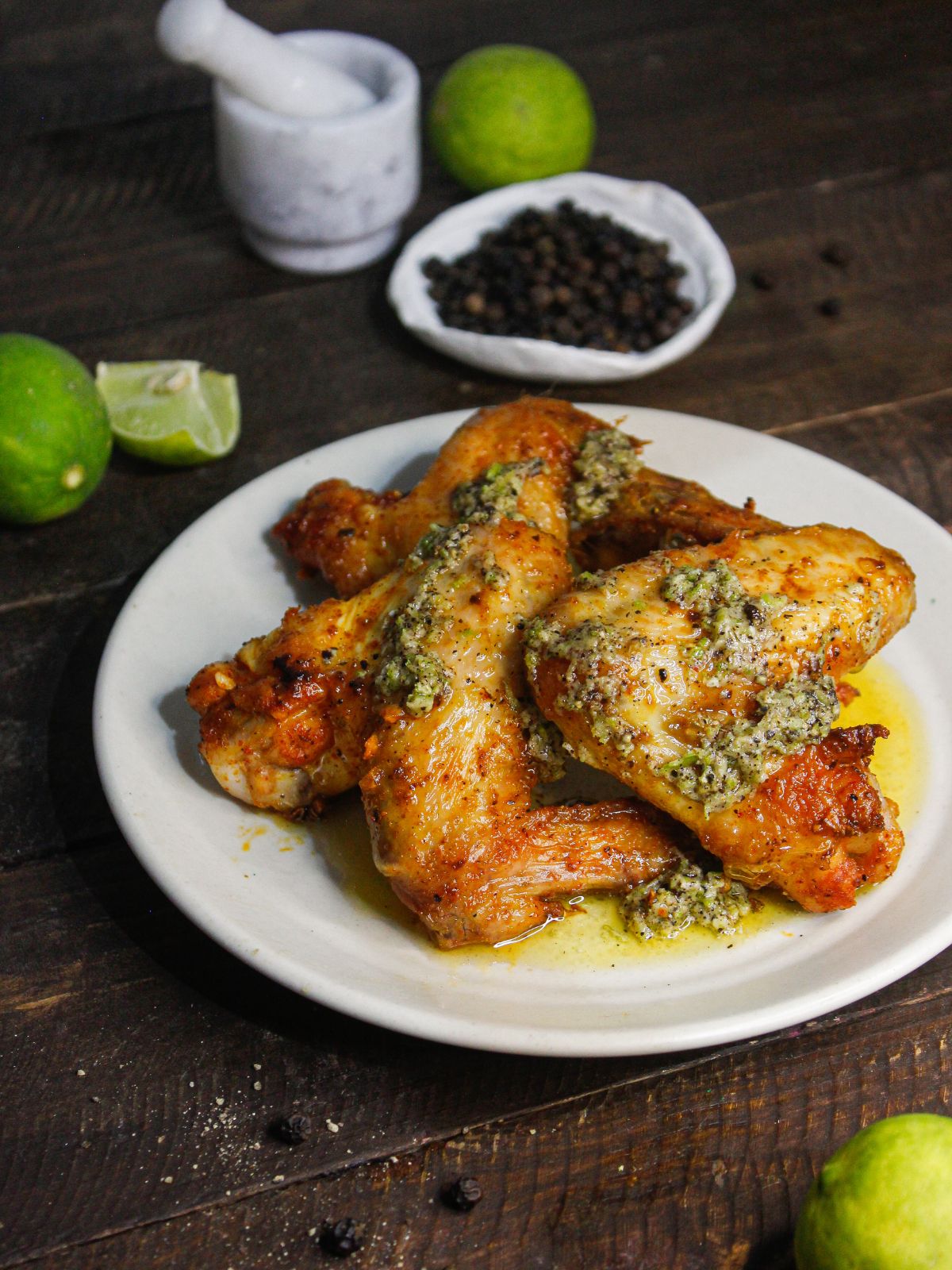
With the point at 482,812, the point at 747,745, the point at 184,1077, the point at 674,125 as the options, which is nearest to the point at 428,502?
the point at 482,812

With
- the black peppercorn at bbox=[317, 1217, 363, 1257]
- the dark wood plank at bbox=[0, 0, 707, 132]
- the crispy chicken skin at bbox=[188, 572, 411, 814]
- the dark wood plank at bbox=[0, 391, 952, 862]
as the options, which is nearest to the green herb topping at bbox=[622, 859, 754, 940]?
the crispy chicken skin at bbox=[188, 572, 411, 814]

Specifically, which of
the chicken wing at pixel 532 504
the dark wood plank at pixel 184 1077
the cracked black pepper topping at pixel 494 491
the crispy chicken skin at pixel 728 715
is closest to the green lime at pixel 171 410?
the chicken wing at pixel 532 504

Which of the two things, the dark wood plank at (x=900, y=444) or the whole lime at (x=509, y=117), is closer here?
the dark wood plank at (x=900, y=444)

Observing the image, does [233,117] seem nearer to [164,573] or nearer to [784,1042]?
[164,573]

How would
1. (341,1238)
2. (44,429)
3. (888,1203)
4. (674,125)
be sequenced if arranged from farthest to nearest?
(674,125) → (44,429) → (341,1238) → (888,1203)

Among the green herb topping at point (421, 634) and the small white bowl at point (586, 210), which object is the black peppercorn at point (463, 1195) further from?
the small white bowl at point (586, 210)

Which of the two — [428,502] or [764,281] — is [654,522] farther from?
[764,281]

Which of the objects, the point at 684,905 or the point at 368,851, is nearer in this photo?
the point at 684,905
